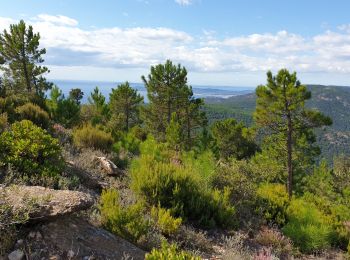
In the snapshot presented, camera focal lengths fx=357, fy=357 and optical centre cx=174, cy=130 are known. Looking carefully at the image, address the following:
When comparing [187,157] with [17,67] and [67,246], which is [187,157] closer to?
[67,246]

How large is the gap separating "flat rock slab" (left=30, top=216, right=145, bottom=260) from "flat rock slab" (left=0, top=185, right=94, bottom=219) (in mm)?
173

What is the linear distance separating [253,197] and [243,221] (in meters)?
1.17

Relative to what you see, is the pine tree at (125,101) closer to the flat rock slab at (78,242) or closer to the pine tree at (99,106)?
the pine tree at (99,106)

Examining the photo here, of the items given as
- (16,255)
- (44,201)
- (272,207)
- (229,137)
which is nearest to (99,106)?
(229,137)

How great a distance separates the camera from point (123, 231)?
16.1 ft

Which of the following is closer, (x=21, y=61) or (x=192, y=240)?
(x=192, y=240)

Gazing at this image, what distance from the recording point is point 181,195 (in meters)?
6.51

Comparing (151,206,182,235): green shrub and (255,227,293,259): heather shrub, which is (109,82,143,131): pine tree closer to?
(255,227,293,259): heather shrub

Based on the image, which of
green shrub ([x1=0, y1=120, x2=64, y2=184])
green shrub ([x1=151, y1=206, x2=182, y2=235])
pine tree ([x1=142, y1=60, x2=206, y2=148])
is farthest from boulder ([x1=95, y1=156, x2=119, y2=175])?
pine tree ([x1=142, y1=60, x2=206, y2=148])

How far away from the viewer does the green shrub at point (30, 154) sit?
5716mm

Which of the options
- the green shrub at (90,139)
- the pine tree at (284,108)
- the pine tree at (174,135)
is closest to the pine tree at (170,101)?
the pine tree at (174,135)

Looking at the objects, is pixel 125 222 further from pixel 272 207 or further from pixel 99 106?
pixel 99 106

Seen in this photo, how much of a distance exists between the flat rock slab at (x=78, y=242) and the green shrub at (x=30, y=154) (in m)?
1.47

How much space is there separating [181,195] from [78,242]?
2741 millimetres
